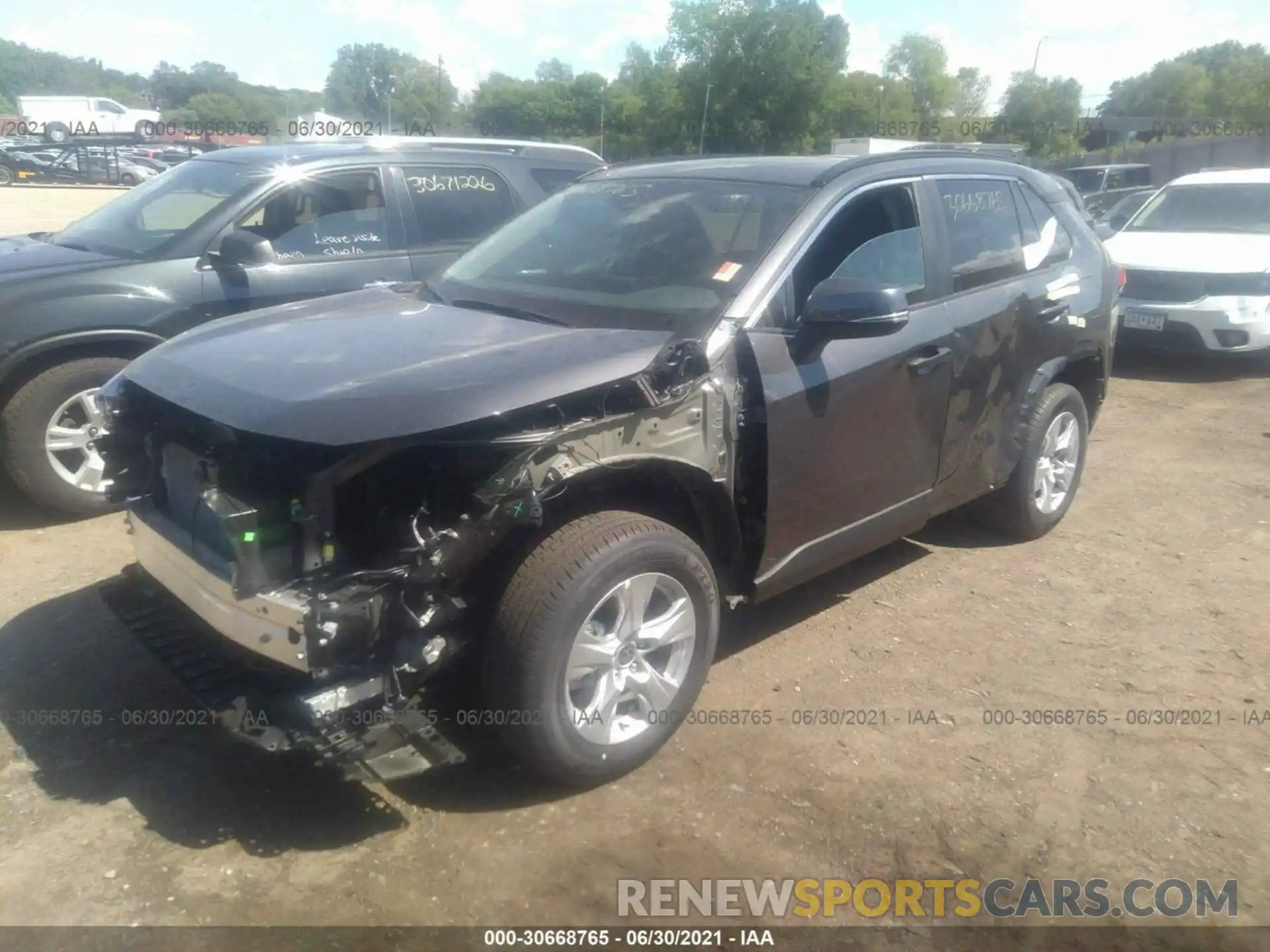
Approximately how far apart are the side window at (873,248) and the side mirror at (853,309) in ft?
0.66

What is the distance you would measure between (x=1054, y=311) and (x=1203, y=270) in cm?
536

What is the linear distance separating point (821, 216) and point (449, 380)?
1.64 m

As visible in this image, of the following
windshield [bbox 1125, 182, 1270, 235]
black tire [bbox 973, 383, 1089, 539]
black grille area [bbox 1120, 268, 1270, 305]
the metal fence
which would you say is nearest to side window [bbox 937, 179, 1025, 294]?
black tire [bbox 973, 383, 1089, 539]

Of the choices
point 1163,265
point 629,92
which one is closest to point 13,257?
point 1163,265

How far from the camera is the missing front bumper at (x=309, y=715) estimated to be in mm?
2625

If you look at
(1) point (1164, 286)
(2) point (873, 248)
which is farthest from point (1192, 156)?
(2) point (873, 248)

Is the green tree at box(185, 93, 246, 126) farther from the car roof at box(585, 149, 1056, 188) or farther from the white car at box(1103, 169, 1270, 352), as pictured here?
the car roof at box(585, 149, 1056, 188)

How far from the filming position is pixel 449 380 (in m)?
2.88

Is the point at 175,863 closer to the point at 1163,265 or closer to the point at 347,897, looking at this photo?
the point at 347,897

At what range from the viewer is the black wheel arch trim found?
15.9 ft

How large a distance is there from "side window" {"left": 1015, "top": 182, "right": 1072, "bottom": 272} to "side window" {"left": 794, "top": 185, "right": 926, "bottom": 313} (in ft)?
3.12

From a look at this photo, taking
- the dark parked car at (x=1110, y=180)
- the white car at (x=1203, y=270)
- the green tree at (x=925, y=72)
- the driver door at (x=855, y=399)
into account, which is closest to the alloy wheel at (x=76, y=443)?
the driver door at (x=855, y=399)

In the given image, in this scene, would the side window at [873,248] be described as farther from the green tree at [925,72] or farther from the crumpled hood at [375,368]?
the green tree at [925,72]

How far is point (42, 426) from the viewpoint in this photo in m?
4.98
